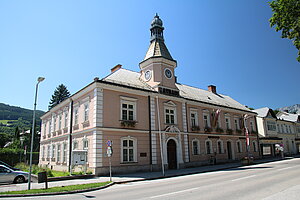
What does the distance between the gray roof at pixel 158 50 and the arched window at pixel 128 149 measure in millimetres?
10725

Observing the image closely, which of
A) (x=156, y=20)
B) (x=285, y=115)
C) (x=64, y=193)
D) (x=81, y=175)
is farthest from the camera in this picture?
(x=285, y=115)

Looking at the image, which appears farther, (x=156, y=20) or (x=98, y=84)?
(x=156, y=20)

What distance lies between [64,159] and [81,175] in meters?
8.44

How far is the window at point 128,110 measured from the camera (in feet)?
68.1

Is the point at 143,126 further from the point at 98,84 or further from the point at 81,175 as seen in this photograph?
the point at 81,175

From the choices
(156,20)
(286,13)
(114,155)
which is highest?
(156,20)

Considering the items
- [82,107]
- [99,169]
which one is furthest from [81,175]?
[82,107]

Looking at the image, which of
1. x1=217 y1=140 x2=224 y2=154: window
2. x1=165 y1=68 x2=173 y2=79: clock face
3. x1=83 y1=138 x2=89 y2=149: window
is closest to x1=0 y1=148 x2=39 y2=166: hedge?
x1=83 y1=138 x2=89 y2=149: window

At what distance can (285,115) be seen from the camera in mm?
58469

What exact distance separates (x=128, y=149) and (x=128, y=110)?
148 inches

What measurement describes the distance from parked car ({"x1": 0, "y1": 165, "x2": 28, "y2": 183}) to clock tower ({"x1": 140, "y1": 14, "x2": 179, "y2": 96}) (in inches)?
583

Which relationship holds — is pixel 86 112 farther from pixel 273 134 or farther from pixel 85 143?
pixel 273 134

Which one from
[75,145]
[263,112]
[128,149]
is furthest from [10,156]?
[263,112]

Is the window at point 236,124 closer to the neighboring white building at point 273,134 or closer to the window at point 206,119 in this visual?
the window at point 206,119
